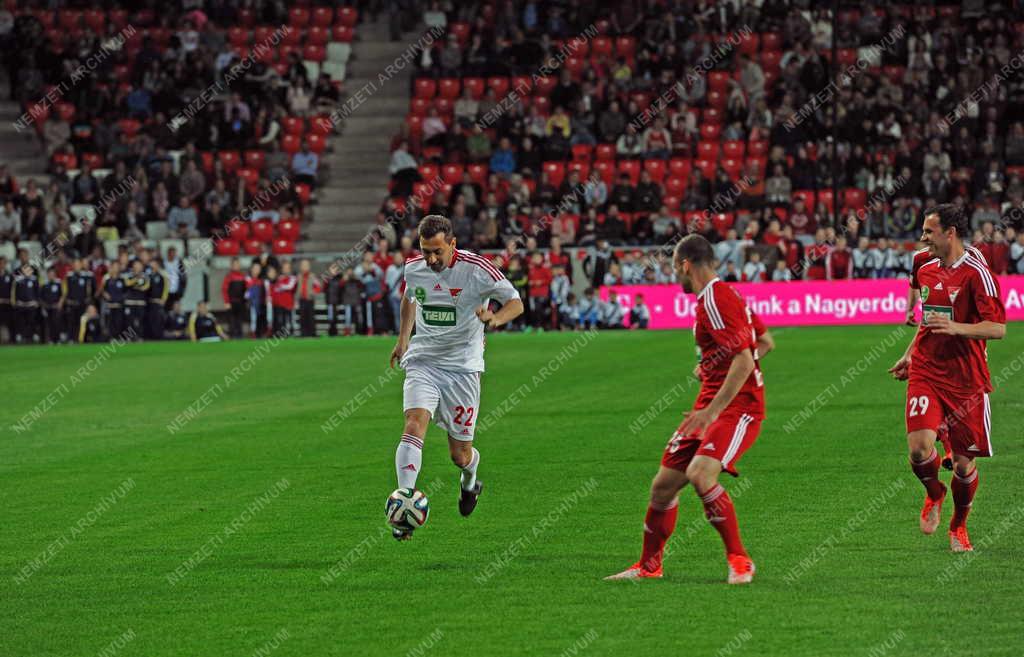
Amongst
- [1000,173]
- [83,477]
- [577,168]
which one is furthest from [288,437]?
[1000,173]

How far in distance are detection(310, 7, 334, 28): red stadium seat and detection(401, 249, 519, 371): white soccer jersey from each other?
36822 millimetres

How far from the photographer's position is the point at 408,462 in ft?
32.8

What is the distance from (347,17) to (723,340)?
130ft

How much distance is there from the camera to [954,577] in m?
8.77

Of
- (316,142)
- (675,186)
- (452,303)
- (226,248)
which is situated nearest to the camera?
(452,303)

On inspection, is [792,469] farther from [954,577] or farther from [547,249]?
[547,249]

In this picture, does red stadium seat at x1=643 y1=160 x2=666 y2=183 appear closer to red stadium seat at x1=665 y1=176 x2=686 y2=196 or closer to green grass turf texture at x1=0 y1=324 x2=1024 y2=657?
red stadium seat at x1=665 y1=176 x2=686 y2=196

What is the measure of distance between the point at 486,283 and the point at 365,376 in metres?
13.1

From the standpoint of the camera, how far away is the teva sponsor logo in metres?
10.9

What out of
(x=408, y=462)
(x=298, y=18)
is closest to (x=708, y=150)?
(x=298, y=18)

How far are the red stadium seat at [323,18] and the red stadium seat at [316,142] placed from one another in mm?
5381

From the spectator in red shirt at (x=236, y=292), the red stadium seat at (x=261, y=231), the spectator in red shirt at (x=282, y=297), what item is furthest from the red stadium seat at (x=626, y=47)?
the spectator in red shirt at (x=236, y=292)

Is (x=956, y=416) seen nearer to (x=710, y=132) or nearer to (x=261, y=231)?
(x=710, y=132)

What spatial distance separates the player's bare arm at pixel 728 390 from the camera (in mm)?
8133
